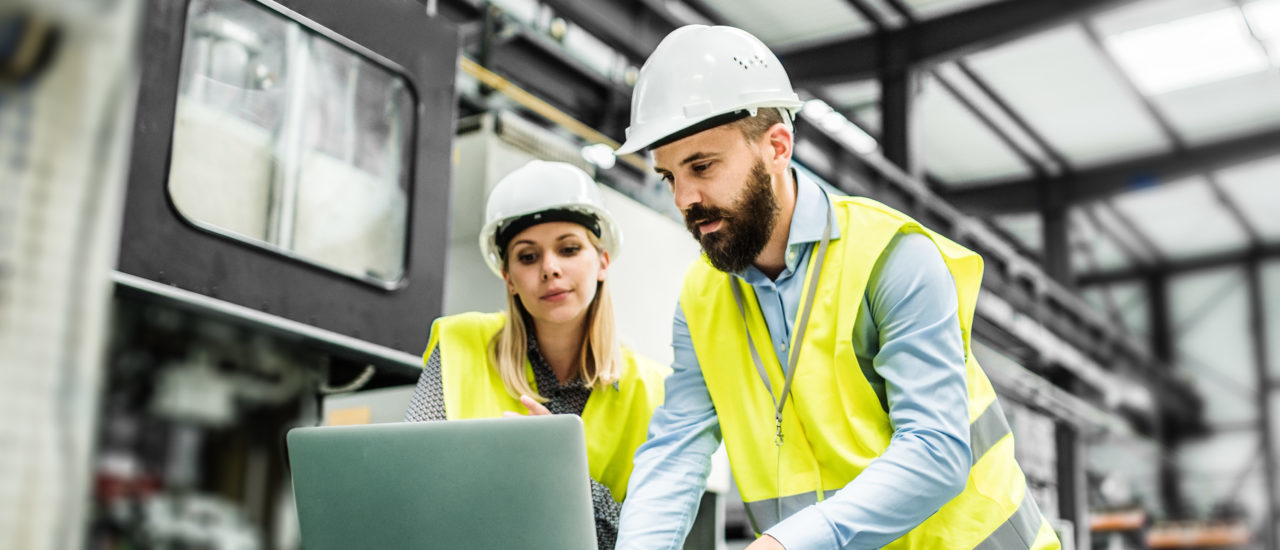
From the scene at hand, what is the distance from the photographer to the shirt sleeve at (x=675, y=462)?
1580mm

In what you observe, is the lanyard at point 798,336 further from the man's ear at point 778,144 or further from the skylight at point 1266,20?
the skylight at point 1266,20

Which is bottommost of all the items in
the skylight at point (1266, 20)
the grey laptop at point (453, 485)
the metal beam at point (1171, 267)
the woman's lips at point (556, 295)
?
the grey laptop at point (453, 485)

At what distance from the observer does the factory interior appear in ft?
1.02

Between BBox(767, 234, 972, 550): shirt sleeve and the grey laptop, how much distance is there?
30cm

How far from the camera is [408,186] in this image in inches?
101

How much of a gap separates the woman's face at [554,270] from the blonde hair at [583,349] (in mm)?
29

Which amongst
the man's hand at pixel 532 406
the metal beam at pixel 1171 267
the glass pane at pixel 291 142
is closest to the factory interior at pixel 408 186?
the glass pane at pixel 291 142

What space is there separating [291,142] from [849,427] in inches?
55.8

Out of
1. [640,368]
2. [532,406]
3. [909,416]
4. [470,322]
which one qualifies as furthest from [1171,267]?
[909,416]

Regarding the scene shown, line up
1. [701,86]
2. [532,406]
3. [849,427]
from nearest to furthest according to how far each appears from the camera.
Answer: [849,427] → [701,86] → [532,406]

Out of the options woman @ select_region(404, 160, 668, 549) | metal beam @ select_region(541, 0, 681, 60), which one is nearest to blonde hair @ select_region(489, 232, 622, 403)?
woman @ select_region(404, 160, 668, 549)

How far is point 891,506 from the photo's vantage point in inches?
54.0

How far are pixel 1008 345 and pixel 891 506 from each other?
7790mm

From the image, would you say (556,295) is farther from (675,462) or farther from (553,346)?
(675,462)
